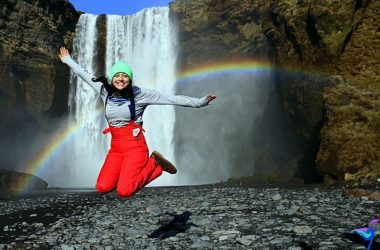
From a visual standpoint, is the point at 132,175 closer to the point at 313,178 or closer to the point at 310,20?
the point at 313,178

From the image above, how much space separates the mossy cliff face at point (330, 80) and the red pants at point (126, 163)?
44.5 ft

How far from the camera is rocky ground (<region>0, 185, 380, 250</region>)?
8.20 meters

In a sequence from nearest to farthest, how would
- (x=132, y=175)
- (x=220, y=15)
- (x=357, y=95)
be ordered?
(x=132, y=175) → (x=357, y=95) → (x=220, y=15)

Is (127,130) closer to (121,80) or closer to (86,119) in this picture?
(121,80)

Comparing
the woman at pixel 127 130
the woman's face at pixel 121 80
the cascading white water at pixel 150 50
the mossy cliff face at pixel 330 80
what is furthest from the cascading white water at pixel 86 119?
the woman's face at pixel 121 80

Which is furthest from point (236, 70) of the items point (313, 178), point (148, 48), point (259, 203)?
point (259, 203)

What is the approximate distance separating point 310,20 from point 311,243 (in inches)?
709

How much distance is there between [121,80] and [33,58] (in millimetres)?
37438

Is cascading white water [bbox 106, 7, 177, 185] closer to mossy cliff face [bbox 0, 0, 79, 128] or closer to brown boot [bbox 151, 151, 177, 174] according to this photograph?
mossy cliff face [bbox 0, 0, 79, 128]

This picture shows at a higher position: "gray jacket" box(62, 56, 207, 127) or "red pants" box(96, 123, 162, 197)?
"gray jacket" box(62, 56, 207, 127)

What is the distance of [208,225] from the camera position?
9.77m

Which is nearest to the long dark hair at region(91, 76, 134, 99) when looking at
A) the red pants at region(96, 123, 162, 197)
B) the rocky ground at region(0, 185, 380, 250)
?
the red pants at region(96, 123, 162, 197)

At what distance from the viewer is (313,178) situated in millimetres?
21891

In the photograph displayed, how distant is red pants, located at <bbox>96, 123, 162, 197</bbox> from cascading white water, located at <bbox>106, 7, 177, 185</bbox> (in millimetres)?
34946
